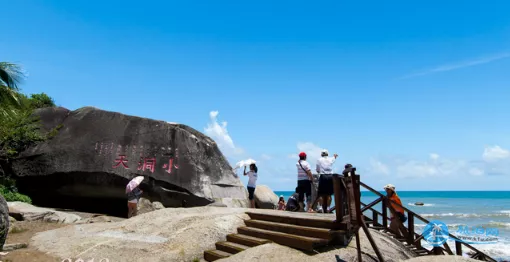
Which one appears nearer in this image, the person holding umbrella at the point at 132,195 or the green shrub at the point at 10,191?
the person holding umbrella at the point at 132,195

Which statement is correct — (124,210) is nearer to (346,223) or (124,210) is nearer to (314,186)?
(314,186)

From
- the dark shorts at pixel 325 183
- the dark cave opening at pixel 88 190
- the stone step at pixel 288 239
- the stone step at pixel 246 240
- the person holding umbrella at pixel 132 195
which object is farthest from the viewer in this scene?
the dark cave opening at pixel 88 190

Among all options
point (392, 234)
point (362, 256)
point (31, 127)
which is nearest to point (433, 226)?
point (392, 234)

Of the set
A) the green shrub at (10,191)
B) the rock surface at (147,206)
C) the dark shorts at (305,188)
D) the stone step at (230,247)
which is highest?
the dark shorts at (305,188)

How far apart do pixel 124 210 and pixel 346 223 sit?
12129 mm

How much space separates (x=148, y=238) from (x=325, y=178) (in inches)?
167

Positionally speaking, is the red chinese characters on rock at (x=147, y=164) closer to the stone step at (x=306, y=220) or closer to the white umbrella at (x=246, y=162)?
the white umbrella at (x=246, y=162)

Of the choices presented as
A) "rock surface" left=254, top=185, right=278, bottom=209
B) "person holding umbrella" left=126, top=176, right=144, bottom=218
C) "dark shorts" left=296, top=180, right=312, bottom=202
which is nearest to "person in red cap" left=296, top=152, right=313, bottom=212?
"dark shorts" left=296, top=180, right=312, bottom=202

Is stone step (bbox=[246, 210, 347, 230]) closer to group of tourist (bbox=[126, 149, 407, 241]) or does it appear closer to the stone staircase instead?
the stone staircase

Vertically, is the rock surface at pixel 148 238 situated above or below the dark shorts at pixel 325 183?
below

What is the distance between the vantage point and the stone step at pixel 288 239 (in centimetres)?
671

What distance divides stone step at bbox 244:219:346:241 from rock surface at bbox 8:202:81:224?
722cm

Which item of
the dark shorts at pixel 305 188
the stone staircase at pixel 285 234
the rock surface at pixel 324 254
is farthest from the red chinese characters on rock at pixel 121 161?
the rock surface at pixel 324 254

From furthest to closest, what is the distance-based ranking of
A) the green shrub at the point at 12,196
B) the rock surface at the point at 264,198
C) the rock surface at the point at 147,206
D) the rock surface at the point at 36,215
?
the rock surface at the point at 264,198, the rock surface at the point at 147,206, the green shrub at the point at 12,196, the rock surface at the point at 36,215
